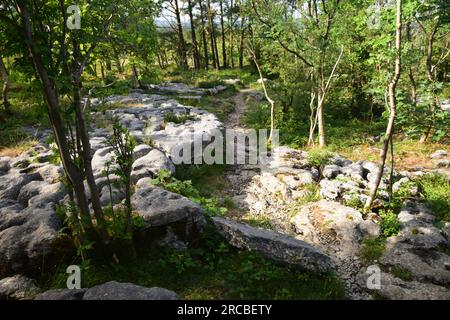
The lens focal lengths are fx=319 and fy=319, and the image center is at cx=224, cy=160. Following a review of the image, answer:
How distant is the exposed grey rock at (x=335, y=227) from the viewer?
→ 7.84 meters

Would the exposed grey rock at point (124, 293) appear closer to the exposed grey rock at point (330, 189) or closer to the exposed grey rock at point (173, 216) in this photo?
the exposed grey rock at point (173, 216)

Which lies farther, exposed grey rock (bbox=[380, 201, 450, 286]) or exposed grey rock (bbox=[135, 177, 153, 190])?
exposed grey rock (bbox=[135, 177, 153, 190])

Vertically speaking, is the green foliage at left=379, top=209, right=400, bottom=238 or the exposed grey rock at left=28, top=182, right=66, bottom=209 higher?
the exposed grey rock at left=28, top=182, right=66, bottom=209

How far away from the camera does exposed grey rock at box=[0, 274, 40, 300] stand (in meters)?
5.04

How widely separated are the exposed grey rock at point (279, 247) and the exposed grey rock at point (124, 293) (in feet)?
6.93

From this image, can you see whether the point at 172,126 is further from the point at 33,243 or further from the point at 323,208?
the point at 33,243

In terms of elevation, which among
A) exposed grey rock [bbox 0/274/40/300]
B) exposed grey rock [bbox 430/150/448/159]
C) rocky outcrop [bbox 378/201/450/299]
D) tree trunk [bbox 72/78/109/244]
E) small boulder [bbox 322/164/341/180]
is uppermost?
tree trunk [bbox 72/78/109/244]

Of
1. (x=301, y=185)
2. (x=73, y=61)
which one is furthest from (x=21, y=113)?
(x=301, y=185)

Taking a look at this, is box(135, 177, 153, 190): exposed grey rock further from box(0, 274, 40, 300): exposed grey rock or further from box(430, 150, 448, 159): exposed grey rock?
box(430, 150, 448, 159): exposed grey rock

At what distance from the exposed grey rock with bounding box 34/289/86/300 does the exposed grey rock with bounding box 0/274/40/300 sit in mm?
408

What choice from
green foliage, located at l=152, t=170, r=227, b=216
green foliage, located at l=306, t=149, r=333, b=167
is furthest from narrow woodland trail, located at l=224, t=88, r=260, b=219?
green foliage, located at l=306, t=149, r=333, b=167

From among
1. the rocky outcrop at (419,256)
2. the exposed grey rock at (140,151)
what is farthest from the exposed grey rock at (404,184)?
the exposed grey rock at (140,151)

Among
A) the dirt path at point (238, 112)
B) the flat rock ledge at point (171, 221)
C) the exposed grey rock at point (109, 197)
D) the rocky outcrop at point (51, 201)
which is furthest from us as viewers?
the dirt path at point (238, 112)

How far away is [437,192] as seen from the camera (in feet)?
31.7
